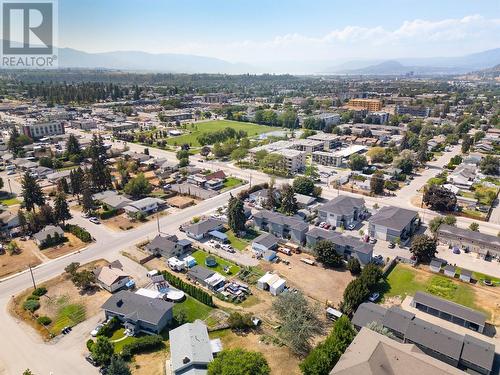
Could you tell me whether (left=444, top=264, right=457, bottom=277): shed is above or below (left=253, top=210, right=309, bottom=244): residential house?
below

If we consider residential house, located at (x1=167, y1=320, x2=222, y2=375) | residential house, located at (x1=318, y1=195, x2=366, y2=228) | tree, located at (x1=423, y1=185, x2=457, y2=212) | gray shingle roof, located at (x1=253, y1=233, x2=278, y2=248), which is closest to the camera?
residential house, located at (x1=167, y1=320, x2=222, y2=375)

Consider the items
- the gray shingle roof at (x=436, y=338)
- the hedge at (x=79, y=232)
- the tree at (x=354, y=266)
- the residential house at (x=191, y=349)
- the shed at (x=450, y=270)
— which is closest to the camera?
the residential house at (x=191, y=349)

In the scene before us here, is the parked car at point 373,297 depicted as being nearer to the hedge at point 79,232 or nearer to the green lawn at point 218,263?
the green lawn at point 218,263

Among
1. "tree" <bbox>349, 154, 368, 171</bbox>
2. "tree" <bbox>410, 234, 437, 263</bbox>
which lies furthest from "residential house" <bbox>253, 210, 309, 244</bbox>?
"tree" <bbox>349, 154, 368, 171</bbox>

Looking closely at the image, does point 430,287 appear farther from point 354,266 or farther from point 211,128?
point 211,128

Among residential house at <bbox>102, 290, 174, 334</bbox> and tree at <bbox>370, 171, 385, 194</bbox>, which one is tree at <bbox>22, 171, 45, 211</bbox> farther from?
tree at <bbox>370, 171, 385, 194</bbox>

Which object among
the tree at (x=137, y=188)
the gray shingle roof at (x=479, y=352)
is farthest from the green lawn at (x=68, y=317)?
the gray shingle roof at (x=479, y=352)
